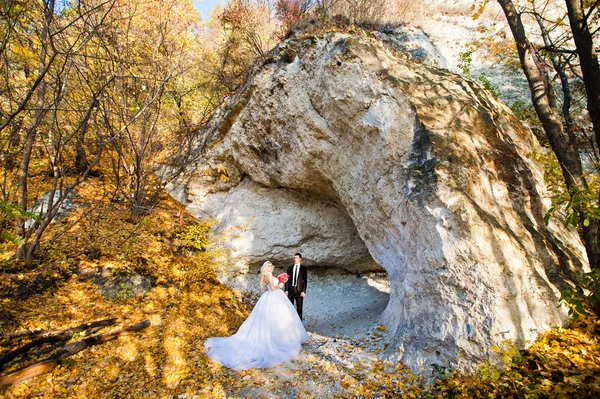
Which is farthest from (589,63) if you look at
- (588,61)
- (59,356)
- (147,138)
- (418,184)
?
(147,138)

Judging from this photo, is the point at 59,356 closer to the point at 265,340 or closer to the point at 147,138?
the point at 265,340

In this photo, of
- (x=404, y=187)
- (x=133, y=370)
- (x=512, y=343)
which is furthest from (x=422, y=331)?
(x=133, y=370)

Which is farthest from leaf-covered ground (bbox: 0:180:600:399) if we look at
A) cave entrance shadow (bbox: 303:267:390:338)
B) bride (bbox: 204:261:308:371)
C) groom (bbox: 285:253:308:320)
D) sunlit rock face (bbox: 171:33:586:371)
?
groom (bbox: 285:253:308:320)

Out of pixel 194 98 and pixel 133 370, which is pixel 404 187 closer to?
pixel 133 370

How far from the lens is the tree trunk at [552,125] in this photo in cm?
405

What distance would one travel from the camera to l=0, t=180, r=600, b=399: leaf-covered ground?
11.2ft

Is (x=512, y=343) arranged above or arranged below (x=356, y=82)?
below

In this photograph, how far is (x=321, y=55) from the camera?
697 centimetres

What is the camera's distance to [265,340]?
507 centimetres

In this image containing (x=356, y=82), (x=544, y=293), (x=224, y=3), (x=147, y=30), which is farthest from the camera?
(x=224, y=3)

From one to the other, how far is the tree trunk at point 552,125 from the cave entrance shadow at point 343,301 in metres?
3.72

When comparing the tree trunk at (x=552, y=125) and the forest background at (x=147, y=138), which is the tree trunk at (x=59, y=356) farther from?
the tree trunk at (x=552, y=125)

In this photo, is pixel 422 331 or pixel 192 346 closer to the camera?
pixel 422 331

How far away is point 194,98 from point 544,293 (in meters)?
11.6
